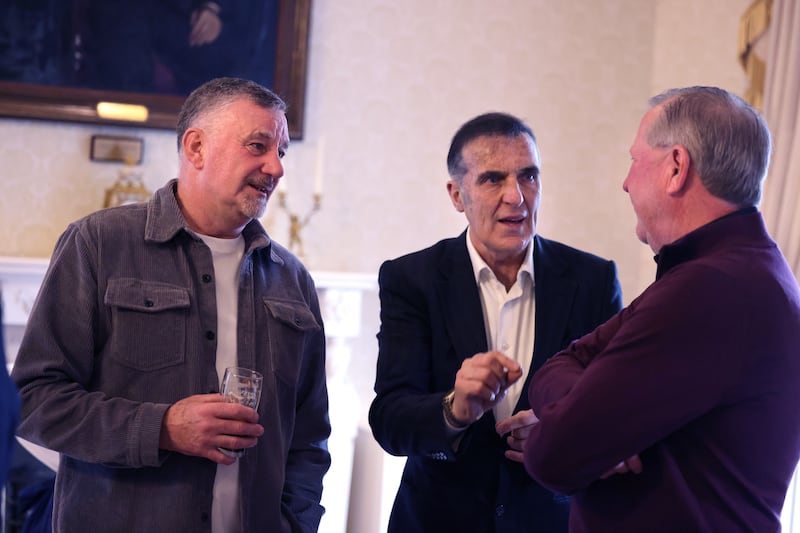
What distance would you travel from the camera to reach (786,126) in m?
3.69

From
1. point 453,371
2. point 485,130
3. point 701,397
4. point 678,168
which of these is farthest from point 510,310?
point 701,397

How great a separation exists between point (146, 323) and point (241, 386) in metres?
0.33

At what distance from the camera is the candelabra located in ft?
14.1

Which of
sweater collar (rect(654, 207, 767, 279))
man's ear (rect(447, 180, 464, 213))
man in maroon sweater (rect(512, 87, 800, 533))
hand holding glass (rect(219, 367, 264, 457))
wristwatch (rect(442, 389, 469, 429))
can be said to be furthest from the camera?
man's ear (rect(447, 180, 464, 213))

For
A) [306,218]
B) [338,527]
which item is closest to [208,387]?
[338,527]

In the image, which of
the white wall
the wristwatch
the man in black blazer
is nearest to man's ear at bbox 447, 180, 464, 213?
the man in black blazer

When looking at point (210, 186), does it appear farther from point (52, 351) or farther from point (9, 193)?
point (9, 193)

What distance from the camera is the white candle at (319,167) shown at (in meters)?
4.21

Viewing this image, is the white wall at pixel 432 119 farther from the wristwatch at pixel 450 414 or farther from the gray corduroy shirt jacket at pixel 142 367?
the wristwatch at pixel 450 414

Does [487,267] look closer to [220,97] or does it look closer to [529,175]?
[529,175]

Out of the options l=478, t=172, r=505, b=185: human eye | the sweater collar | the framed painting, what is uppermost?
the framed painting

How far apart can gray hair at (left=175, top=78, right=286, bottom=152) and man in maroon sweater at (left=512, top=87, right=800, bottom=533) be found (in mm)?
1155

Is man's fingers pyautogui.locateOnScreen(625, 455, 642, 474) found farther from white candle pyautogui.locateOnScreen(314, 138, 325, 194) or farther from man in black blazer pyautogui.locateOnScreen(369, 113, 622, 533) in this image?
white candle pyautogui.locateOnScreen(314, 138, 325, 194)

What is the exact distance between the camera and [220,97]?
2277mm
